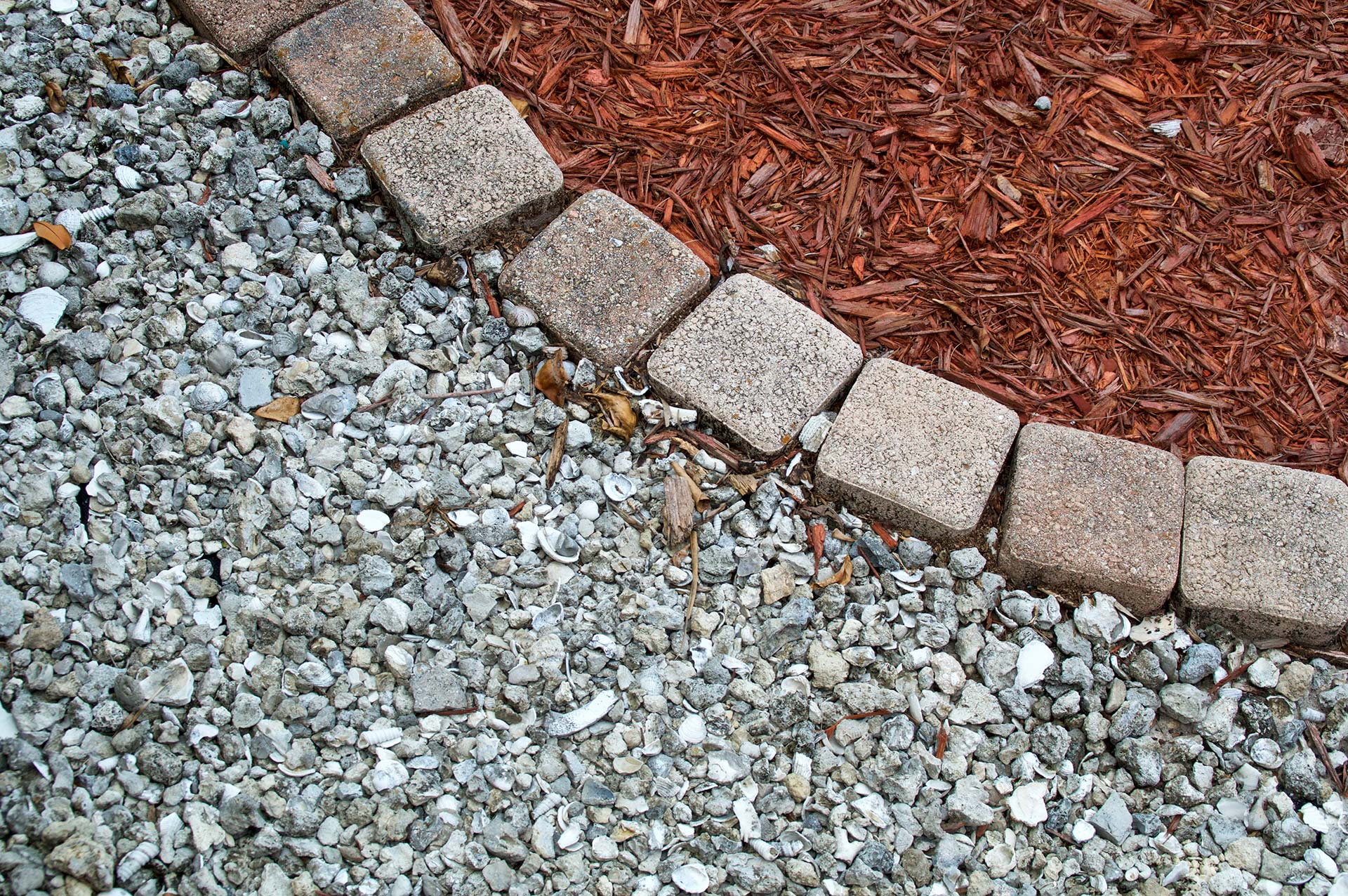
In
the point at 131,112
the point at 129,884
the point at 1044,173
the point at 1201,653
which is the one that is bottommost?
the point at 1201,653

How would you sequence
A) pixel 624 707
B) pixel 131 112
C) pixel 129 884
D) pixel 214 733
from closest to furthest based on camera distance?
pixel 129 884, pixel 214 733, pixel 624 707, pixel 131 112

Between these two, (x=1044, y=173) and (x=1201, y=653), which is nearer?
(x=1201, y=653)

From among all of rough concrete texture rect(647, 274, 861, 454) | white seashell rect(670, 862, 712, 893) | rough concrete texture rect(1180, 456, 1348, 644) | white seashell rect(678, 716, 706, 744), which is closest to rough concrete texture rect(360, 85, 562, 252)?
rough concrete texture rect(647, 274, 861, 454)

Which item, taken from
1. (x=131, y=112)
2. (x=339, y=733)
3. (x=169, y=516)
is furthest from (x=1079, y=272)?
(x=131, y=112)

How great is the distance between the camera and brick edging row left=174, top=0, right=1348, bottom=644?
66.7 inches

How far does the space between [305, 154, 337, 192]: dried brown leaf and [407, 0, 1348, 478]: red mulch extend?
0.41 metres

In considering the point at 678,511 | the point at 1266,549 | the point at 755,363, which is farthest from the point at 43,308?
the point at 1266,549

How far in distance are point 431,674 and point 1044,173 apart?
1597 mm

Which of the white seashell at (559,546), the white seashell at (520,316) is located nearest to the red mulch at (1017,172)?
the white seashell at (520,316)

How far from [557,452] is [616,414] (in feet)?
0.43

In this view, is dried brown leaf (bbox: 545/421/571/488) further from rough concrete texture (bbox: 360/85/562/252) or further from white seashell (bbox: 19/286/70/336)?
A: white seashell (bbox: 19/286/70/336)

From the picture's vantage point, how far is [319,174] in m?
1.93

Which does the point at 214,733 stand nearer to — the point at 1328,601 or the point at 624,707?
the point at 624,707

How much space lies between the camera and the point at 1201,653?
1.65 m
